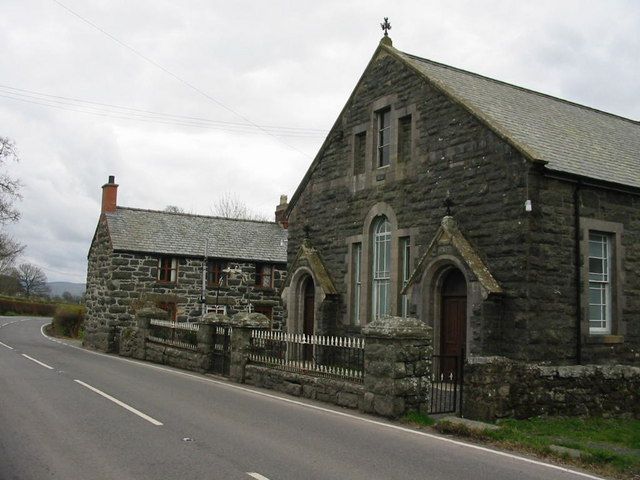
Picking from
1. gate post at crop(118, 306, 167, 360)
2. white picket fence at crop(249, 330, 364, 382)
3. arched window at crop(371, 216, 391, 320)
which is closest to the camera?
white picket fence at crop(249, 330, 364, 382)

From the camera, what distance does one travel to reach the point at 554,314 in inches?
558

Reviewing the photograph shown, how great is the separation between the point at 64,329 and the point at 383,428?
35.1 meters

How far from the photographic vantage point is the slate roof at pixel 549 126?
15.4 m

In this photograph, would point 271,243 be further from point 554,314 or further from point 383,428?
point 383,428

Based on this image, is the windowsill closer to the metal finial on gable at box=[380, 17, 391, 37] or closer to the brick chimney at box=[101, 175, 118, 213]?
the metal finial on gable at box=[380, 17, 391, 37]

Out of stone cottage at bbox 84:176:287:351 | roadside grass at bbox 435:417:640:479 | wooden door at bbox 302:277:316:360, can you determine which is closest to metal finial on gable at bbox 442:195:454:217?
roadside grass at bbox 435:417:640:479

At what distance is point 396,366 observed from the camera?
1155 cm

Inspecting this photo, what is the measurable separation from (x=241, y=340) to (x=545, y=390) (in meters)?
8.05

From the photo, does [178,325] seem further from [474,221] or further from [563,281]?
[563,281]

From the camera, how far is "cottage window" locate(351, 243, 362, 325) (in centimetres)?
1958

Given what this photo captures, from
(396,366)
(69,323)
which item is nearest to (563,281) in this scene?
(396,366)

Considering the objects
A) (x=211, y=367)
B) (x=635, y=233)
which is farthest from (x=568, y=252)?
(x=211, y=367)

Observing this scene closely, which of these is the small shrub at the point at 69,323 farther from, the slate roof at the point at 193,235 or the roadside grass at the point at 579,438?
the roadside grass at the point at 579,438

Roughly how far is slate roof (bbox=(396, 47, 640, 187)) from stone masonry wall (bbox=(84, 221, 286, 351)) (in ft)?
45.8
